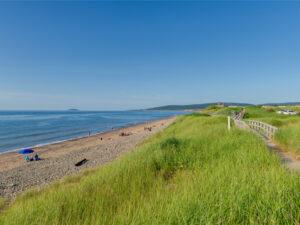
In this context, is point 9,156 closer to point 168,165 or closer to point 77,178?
point 77,178

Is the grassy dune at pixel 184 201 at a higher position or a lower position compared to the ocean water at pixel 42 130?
higher

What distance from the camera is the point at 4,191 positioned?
8.59 m

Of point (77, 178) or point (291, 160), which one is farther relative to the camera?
point (77, 178)

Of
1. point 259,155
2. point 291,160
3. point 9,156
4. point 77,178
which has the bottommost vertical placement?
point 9,156

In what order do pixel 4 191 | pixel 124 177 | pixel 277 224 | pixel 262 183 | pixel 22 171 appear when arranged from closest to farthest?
pixel 277 224 < pixel 262 183 < pixel 124 177 < pixel 4 191 < pixel 22 171

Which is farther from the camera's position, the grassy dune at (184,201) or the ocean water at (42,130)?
the ocean water at (42,130)

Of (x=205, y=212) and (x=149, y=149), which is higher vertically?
(x=205, y=212)

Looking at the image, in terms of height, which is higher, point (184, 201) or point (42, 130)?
point (184, 201)

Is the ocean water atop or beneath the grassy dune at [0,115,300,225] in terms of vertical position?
beneath

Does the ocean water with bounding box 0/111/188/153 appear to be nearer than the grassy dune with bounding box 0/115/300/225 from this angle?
No

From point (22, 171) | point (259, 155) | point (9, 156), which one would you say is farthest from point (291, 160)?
point (9, 156)

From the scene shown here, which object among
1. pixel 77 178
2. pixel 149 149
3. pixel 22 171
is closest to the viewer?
pixel 149 149

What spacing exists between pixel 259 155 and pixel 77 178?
317 inches

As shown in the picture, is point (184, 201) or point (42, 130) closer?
point (184, 201)
